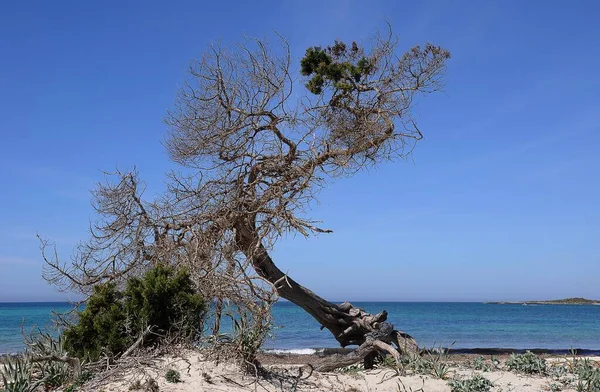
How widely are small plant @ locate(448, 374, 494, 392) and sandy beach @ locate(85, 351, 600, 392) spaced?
132 millimetres

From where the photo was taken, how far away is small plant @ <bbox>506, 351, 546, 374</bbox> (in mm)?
11209

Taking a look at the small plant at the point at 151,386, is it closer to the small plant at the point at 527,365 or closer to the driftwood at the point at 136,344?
the driftwood at the point at 136,344

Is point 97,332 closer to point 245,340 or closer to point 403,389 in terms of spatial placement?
point 245,340

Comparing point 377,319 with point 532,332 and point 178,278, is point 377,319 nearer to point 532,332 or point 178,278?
point 178,278

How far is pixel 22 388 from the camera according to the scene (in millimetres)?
7375

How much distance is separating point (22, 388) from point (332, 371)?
18.0ft

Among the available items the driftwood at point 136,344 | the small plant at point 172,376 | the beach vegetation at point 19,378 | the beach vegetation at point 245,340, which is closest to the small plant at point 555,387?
the beach vegetation at point 245,340

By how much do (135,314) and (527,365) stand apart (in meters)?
7.14

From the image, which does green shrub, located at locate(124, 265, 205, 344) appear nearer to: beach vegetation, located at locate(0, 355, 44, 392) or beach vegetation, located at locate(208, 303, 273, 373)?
beach vegetation, located at locate(208, 303, 273, 373)

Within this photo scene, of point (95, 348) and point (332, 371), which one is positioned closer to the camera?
point (95, 348)

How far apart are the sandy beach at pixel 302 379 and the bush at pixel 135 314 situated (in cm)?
62

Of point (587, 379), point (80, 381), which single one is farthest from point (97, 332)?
point (587, 379)

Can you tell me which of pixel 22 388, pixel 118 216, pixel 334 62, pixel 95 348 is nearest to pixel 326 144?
pixel 334 62

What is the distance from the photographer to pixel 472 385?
9.57 meters
